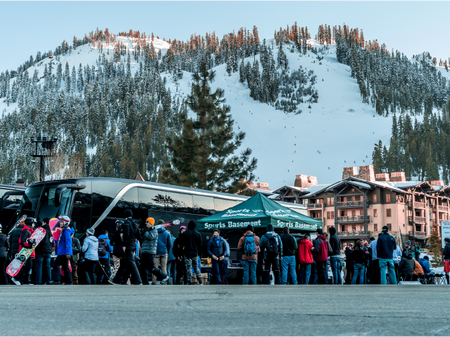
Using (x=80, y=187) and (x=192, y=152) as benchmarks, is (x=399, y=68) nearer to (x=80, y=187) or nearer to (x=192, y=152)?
(x=192, y=152)

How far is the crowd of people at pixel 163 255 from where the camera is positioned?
41.1ft

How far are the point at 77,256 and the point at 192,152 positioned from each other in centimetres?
1788

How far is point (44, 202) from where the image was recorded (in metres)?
16.9

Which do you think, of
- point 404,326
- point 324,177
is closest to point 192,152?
point 404,326

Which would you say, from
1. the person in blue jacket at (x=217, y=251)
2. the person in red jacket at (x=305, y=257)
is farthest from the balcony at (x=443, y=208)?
the person in blue jacket at (x=217, y=251)

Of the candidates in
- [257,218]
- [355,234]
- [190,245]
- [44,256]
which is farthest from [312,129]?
[44,256]

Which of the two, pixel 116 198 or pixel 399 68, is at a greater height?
pixel 399 68

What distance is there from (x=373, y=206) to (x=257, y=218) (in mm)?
57467

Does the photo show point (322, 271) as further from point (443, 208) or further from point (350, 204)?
point (443, 208)

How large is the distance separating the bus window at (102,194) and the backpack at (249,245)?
523cm

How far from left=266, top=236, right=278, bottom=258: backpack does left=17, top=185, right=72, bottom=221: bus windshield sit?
6420 mm

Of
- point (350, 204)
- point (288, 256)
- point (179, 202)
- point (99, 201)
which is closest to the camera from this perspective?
point (288, 256)

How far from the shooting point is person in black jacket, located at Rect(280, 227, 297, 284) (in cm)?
1446

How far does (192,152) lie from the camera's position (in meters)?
30.9
